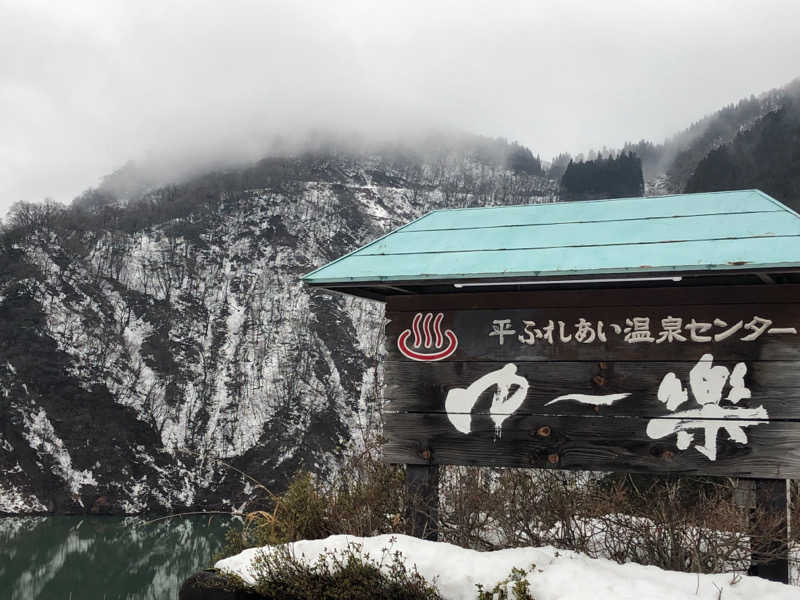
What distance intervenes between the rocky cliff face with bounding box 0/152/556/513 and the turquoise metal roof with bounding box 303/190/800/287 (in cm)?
3820

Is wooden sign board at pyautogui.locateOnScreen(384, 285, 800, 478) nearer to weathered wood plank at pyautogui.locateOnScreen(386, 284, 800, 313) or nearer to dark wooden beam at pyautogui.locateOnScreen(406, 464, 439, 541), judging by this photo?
weathered wood plank at pyautogui.locateOnScreen(386, 284, 800, 313)

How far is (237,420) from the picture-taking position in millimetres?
56750

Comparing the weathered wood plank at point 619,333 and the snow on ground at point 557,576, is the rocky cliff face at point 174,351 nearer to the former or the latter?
the weathered wood plank at point 619,333

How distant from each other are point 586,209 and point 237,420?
5403 cm

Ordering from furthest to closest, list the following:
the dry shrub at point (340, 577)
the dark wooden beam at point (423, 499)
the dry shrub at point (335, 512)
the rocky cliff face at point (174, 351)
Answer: the rocky cliff face at point (174, 351), the dry shrub at point (335, 512), the dark wooden beam at point (423, 499), the dry shrub at point (340, 577)

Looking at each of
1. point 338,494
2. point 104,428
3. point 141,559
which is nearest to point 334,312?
point 104,428

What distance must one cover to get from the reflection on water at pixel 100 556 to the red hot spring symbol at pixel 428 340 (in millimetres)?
21379

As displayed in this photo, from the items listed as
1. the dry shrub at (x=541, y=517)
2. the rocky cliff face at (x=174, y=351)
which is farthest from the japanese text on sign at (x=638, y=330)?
the rocky cliff face at (x=174, y=351)

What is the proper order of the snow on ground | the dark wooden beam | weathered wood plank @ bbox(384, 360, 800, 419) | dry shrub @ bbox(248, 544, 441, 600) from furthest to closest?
the dark wooden beam, weathered wood plank @ bbox(384, 360, 800, 419), dry shrub @ bbox(248, 544, 441, 600), the snow on ground

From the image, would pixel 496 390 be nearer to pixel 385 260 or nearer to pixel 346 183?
pixel 385 260

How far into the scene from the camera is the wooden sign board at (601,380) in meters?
4.66

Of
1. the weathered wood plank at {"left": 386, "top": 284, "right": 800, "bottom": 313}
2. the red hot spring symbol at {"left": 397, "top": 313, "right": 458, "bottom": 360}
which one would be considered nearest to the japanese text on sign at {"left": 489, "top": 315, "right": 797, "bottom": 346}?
the weathered wood plank at {"left": 386, "top": 284, "right": 800, "bottom": 313}

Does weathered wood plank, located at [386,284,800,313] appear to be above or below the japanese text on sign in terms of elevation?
above

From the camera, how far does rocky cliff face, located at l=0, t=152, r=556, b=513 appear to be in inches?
2019
